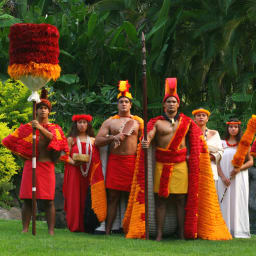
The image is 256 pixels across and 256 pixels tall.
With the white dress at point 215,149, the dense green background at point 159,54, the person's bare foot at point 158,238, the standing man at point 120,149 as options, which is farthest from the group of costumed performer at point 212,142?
the dense green background at point 159,54

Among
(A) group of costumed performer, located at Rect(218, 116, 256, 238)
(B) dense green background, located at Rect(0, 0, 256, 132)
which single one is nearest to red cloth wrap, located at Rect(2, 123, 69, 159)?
(A) group of costumed performer, located at Rect(218, 116, 256, 238)

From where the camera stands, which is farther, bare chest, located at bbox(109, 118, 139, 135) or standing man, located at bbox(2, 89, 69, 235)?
bare chest, located at bbox(109, 118, 139, 135)

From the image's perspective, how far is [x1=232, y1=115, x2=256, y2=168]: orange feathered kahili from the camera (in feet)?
25.5

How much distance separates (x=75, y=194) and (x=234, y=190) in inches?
95.4

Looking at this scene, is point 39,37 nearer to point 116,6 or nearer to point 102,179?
point 102,179

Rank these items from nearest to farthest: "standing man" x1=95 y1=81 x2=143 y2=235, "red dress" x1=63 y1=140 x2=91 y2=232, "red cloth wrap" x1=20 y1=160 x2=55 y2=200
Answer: "red cloth wrap" x1=20 y1=160 x2=55 y2=200 < "standing man" x1=95 y1=81 x2=143 y2=235 < "red dress" x1=63 y1=140 x2=91 y2=232

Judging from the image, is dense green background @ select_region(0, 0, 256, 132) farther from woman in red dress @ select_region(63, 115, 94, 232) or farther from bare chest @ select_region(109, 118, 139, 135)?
bare chest @ select_region(109, 118, 139, 135)

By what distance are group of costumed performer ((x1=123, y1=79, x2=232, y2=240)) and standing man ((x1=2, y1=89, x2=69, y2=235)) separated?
1070mm

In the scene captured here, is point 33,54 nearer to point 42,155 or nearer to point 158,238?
point 42,155

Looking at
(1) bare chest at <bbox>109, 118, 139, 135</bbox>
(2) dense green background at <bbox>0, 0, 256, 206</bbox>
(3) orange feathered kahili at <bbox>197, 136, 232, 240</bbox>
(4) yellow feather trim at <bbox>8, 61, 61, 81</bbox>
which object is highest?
(2) dense green background at <bbox>0, 0, 256, 206</bbox>

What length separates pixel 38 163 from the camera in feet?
26.0

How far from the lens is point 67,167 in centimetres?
922

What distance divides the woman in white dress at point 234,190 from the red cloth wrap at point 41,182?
2654 mm

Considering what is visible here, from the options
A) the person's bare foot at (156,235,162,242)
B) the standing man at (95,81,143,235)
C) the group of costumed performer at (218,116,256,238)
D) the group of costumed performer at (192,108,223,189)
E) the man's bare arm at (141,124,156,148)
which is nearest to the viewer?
the man's bare arm at (141,124,156,148)
